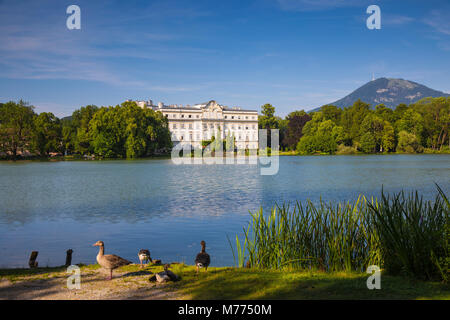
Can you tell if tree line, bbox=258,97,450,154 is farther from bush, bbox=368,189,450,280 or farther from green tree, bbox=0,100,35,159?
bush, bbox=368,189,450,280

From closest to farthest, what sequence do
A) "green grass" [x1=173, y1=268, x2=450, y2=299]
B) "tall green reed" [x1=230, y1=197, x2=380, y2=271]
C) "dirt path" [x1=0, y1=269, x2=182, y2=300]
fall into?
"green grass" [x1=173, y1=268, x2=450, y2=299] < "dirt path" [x1=0, y1=269, x2=182, y2=300] < "tall green reed" [x1=230, y1=197, x2=380, y2=271]

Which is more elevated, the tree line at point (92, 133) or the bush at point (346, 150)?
the tree line at point (92, 133)

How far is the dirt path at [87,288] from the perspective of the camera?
199 inches

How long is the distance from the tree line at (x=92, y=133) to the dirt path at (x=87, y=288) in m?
52.8

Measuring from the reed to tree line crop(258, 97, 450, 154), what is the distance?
65.5 metres

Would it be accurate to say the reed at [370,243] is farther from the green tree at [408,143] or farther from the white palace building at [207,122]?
the white palace building at [207,122]

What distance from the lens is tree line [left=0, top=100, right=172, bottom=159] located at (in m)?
56.1

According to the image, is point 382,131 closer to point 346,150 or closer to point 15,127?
point 346,150

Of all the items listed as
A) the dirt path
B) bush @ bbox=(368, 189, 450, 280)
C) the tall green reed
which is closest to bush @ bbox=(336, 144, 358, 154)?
the tall green reed

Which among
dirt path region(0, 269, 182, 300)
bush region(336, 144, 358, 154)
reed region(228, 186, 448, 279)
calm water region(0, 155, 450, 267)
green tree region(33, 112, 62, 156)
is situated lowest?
calm water region(0, 155, 450, 267)

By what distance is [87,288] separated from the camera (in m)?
5.45

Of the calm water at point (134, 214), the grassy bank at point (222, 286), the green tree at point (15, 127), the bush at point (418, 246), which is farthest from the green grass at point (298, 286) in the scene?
the green tree at point (15, 127)
